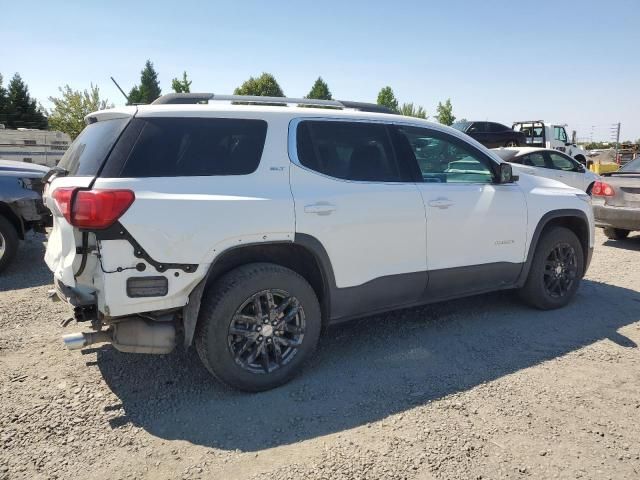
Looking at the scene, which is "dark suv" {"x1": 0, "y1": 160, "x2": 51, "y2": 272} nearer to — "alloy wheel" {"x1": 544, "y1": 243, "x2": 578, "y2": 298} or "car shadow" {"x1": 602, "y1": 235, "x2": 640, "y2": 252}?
"alloy wheel" {"x1": 544, "y1": 243, "x2": 578, "y2": 298}

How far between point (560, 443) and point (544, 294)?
7.51ft

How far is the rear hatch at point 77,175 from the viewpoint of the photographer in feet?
9.36

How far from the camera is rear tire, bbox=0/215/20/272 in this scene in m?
5.98

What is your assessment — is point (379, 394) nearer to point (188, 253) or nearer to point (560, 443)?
point (560, 443)

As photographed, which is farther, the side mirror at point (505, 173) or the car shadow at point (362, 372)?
the side mirror at point (505, 173)

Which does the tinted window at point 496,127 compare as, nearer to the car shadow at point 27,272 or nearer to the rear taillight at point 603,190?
the rear taillight at point 603,190

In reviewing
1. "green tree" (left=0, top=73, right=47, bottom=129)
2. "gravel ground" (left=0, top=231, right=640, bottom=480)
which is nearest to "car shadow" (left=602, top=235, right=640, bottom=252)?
"gravel ground" (left=0, top=231, right=640, bottom=480)

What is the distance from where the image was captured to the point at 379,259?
3604 millimetres

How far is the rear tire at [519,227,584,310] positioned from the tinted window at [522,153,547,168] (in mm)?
6393

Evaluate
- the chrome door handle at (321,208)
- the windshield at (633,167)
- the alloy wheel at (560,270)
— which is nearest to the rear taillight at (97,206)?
the chrome door handle at (321,208)

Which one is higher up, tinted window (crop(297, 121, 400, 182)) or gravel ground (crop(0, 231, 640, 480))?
tinted window (crop(297, 121, 400, 182))

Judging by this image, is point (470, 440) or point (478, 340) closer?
point (470, 440)

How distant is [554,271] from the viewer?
15.8 ft

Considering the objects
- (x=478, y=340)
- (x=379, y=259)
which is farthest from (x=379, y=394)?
(x=478, y=340)
